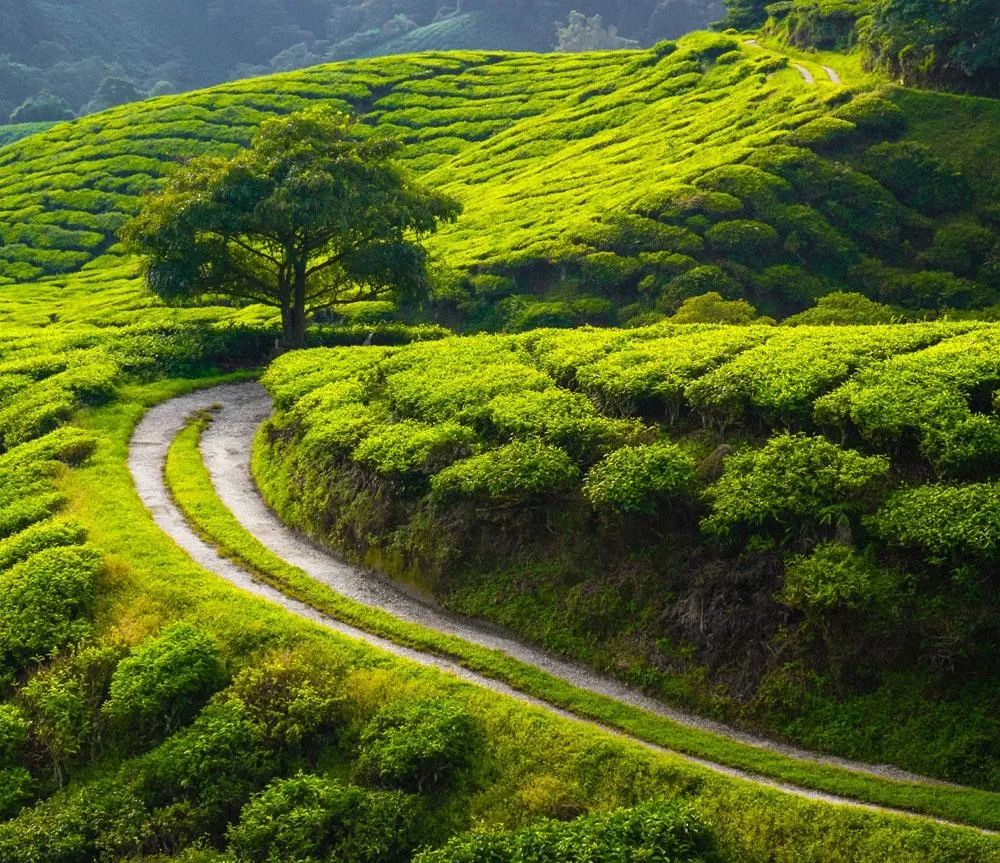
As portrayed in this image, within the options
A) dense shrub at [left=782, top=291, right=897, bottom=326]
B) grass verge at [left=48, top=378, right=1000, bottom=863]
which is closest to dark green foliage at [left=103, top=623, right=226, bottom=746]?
grass verge at [left=48, top=378, right=1000, bottom=863]

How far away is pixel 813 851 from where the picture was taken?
46.5 ft

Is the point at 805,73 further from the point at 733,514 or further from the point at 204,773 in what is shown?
the point at 204,773

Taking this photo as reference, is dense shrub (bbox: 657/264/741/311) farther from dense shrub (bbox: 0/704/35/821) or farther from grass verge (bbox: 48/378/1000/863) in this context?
dense shrub (bbox: 0/704/35/821)

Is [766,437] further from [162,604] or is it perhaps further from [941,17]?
[941,17]

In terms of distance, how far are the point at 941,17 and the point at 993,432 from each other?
135 ft

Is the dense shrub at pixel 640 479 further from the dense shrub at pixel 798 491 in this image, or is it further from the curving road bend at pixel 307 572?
the curving road bend at pixel 307 572

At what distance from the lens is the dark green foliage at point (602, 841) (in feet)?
47.0

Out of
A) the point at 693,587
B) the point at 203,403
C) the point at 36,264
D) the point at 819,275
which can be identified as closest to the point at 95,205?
the point at 36,264

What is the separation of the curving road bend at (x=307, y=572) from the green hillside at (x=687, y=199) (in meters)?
17.0

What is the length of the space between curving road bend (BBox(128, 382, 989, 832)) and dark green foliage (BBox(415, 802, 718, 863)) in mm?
1662

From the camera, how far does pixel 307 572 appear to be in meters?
24.2

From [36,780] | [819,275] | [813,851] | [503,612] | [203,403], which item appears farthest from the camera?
[819,275]

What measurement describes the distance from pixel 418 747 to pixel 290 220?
2685 centimetres

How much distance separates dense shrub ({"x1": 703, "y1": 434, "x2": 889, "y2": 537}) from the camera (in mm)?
19000
